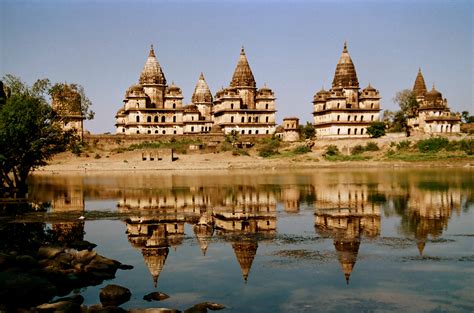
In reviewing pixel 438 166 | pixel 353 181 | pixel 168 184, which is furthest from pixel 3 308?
pixel 438 166

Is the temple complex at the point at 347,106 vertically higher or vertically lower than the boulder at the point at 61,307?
higher

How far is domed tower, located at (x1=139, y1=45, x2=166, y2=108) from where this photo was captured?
8031 cm

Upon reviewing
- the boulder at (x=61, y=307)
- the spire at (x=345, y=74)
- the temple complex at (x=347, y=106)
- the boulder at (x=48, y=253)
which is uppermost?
the spire at (x=345, y=74)

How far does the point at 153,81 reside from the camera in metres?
80.3

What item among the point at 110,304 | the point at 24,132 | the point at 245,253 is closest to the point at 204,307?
the point at 110,304

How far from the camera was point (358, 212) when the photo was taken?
2592 cm

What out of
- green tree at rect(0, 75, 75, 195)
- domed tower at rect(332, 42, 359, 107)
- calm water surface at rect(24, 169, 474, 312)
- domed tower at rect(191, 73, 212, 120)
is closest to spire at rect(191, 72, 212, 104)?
domed tower at rect(191, 73, 212, 120)

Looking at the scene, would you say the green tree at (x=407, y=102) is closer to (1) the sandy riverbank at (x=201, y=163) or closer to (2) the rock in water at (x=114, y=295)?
(1) the sandy riverbank at (x=201, y=163)

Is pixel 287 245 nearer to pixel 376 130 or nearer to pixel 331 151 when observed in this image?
pixel 331 151

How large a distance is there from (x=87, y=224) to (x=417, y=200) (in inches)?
632

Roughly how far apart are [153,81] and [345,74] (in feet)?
82.7

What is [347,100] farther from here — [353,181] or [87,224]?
[87,224]

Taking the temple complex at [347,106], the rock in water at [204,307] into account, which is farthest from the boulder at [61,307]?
the temple complex at [347,106]

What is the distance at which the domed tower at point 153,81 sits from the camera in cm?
8031
